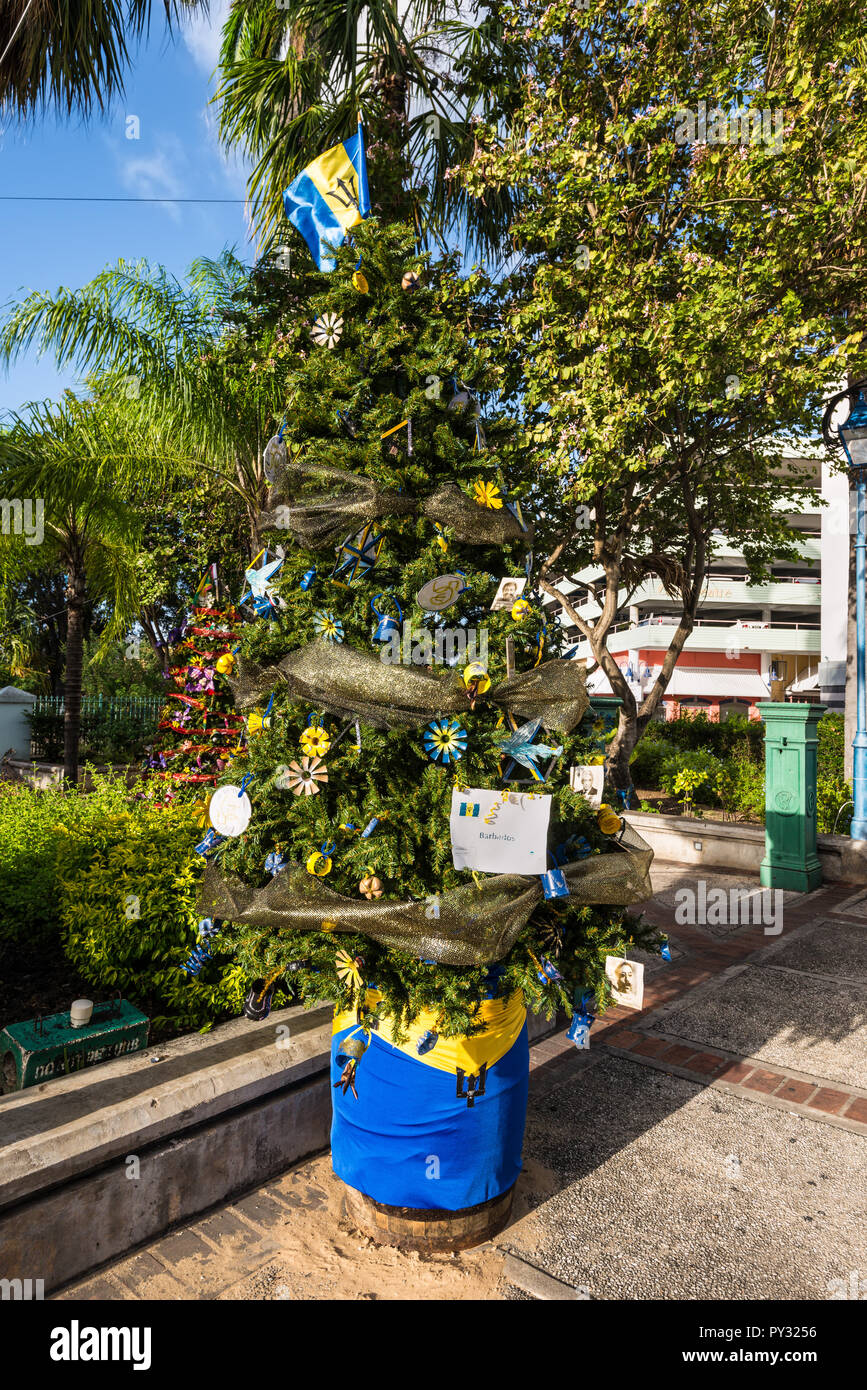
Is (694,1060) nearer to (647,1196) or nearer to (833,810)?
(647,1196)

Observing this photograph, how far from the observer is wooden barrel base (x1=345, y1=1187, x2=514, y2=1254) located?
8.55 feet

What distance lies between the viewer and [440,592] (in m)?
2.50

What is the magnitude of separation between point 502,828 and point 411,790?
380mm

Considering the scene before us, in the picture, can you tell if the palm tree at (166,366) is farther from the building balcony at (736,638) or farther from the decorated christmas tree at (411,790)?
the building balcony at (736,638)

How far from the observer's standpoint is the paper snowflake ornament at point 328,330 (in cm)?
282

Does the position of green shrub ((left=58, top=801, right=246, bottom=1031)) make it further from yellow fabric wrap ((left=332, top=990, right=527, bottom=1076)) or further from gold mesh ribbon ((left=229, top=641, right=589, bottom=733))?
gold mesh ribbon ((left=229, top=641, right=589, bottom=733))

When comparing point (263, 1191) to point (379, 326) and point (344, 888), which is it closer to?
point (344, 888)

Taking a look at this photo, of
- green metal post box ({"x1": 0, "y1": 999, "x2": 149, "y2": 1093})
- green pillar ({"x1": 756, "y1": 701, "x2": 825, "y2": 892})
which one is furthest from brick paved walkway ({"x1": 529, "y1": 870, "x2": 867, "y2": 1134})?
green pillar ({"x1": 756, "y1": 701, "x2": 825, "y2": 892})

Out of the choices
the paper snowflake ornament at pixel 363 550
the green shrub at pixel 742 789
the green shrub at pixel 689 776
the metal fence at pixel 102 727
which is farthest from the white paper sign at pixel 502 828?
the metal fence at pixel 102 727

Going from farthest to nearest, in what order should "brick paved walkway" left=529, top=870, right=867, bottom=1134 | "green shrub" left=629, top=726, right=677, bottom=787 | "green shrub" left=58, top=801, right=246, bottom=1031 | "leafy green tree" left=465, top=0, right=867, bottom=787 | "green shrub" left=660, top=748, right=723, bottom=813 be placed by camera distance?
1. "green shrub" left=629, top=726, right=677, bottom=787
2. "green shrub" left=660, top=748, right=723, bottom=813
3. "leafy green tree" left=465, top=0, right=867, bottom=787
4. "brick paved walkway" left=529, top=870, right=867, bottom=1134
5. "green shrub" left=58, top=801, right=246, bottom=1031

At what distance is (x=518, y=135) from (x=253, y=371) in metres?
3.89

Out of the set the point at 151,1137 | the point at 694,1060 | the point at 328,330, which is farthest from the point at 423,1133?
the point at 328,330

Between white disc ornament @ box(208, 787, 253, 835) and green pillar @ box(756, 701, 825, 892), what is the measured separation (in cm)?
616

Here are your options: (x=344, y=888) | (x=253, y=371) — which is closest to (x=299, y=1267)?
(x=344, y=888)
